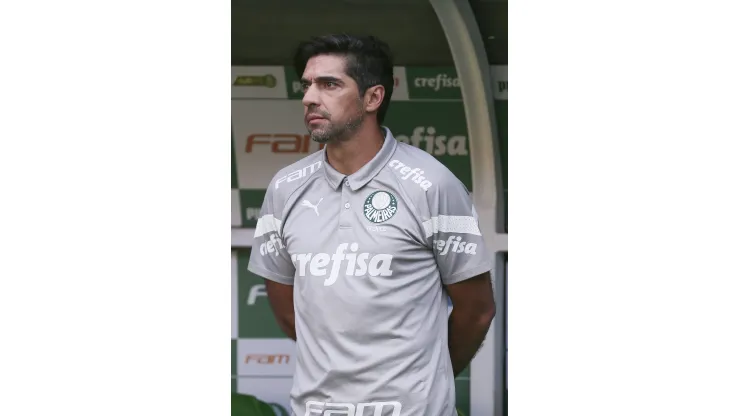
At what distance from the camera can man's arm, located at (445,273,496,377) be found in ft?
10.3

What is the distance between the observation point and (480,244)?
309 centimetres

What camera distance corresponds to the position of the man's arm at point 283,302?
3.28 m

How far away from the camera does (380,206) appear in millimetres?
3059

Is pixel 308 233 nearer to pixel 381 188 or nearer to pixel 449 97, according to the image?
pixel 381 188

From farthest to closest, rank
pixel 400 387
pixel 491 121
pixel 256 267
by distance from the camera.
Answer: pixel 491 121 < pixel 256 267 < pixel 400 387

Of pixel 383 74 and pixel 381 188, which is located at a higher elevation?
pixel 383 74

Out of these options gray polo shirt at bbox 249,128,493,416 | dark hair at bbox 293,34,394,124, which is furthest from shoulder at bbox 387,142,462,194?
dark hair at bbox 293,34,394,124

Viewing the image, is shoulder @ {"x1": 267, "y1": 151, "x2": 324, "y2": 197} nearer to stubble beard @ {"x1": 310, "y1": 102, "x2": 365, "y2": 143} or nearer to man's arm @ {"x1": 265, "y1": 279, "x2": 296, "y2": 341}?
stubble beard @ {"x1": 310, "y1": 102, "x2": 365, "y2": 143}

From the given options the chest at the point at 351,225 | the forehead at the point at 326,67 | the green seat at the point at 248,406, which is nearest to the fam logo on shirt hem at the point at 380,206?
the chest at the point at 351,225

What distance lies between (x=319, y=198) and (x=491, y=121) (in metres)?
0.97

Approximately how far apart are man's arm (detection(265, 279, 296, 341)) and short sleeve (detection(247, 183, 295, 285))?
3cm

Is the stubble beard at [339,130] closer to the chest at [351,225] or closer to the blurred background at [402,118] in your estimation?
the chest at [351,225]

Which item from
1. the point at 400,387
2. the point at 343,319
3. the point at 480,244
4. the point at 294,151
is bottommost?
the point at 400,387

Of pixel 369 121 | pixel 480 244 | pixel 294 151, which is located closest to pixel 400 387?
pixel 480 244
